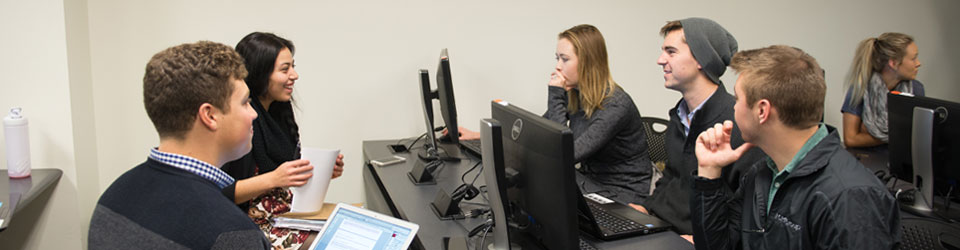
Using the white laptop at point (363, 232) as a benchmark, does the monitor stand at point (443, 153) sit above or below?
below

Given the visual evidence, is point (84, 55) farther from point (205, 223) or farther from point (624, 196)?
point (624, 196)

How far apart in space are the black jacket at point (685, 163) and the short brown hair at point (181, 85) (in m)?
1.20

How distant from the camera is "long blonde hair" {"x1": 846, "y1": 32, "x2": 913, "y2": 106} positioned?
3.53m

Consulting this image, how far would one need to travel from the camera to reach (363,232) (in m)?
1.49

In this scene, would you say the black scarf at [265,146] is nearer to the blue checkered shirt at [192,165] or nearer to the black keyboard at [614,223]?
the blue checkered shirt at [192,165]

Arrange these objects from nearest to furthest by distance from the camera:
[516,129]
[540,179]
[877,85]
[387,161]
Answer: [540,179] < [516,129] < [387,161] < [877,85]

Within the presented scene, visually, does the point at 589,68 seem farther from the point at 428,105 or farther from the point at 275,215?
the point at 275,215

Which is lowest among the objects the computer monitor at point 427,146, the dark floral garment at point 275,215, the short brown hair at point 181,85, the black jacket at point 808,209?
the dark floral garment at point 275,215

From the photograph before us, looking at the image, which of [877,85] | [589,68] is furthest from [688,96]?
[877,85]

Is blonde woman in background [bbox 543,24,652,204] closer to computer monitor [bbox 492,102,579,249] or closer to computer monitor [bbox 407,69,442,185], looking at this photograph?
computer monitor [bbox 407,69,442,185]

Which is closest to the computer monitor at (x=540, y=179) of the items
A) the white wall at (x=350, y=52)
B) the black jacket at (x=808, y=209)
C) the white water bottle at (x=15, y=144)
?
Result: the black jacket at (x=808, y=209)

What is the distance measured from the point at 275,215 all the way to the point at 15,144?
114 centimetres

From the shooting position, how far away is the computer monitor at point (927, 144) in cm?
196

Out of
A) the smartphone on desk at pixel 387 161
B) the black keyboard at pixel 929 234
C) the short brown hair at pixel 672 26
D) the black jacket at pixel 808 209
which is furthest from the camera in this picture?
the smartphone on desk at pixel 387 161
